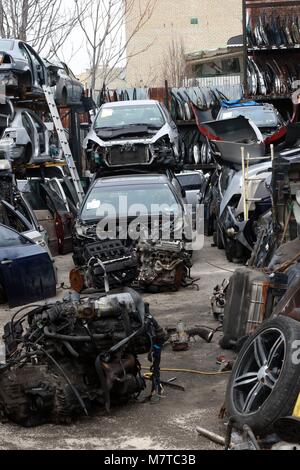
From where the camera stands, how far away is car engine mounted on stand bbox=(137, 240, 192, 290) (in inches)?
448

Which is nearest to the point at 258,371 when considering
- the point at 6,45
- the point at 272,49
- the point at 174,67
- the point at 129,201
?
the point at 129,201

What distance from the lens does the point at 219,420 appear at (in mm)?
6016

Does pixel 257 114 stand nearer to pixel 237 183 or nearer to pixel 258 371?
pixel 237 183

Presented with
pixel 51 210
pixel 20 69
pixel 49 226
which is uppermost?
pixel 20 69

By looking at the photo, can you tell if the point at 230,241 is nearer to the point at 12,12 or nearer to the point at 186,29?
the point at 12,12

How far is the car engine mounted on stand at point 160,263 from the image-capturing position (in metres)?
11.4

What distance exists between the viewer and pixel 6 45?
16734 mm

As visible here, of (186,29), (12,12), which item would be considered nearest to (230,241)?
(12,12)

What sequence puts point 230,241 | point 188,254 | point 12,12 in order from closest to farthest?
point 188,254, point 230,241, point 12,12

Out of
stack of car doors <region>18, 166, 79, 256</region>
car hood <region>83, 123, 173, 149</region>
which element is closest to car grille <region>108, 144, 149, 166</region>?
car hood <region>83, 123, 173, 149</region>

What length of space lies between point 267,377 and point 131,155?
1078 centimetres

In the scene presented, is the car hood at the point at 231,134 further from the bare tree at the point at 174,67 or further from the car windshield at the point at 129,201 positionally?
the bare tree at the point at 174,67

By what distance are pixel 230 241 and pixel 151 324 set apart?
7060mm

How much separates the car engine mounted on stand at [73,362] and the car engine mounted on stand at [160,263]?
16.1 feet
